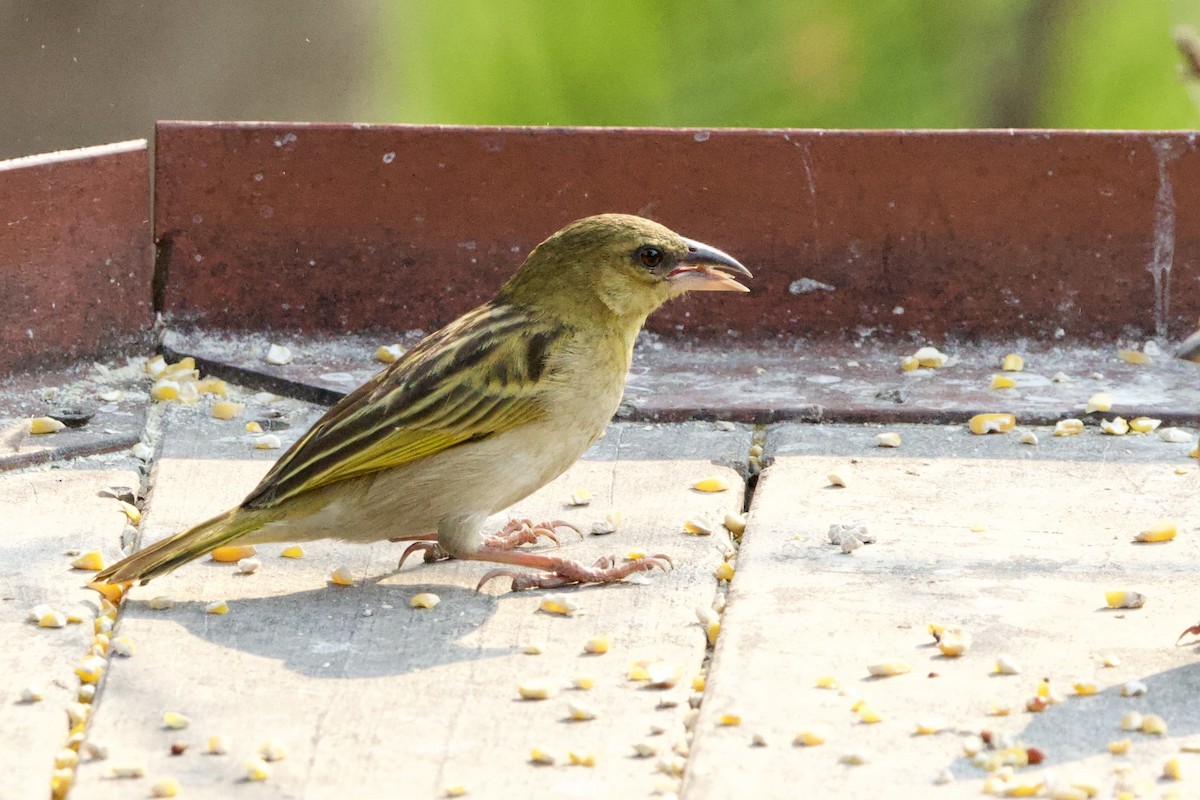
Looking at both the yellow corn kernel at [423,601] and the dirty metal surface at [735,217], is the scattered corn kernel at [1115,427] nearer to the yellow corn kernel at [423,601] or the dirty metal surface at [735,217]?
the dirty metal surface at [735,217]

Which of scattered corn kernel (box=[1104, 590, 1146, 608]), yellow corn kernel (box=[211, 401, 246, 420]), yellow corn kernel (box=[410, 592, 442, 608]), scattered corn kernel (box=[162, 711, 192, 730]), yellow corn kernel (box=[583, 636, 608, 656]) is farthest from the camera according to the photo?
yellow corn kernel (box=[211, 401, 246, 420])

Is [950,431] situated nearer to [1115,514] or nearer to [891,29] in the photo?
[1115,514]

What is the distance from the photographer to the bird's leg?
4336 mm

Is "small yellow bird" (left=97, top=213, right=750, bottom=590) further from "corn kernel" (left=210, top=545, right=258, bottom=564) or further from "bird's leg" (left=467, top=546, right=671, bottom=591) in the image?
"corn kernel" (left=210, top=545, right=258, bottom=564)

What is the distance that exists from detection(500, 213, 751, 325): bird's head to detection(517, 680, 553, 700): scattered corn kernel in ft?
3.87

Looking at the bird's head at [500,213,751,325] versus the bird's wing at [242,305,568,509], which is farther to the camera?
the bird's head at [500,213,751,325]

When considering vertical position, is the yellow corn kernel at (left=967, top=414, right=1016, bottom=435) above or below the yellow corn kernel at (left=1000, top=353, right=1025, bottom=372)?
below

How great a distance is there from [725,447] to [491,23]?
7201mm

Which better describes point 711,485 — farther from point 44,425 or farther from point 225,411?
point 44,425

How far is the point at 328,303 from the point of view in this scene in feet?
20.2

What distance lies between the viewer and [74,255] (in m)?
5.88

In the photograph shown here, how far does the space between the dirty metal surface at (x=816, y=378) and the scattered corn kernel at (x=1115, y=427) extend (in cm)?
8

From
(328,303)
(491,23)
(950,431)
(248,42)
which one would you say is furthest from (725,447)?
(491,23)

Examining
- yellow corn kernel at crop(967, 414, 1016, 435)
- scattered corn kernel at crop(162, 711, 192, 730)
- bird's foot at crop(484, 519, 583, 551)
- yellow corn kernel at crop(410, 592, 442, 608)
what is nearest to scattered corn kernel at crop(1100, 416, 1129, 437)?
yellow corn kernel at crop(967, 414, 1016, 435)
